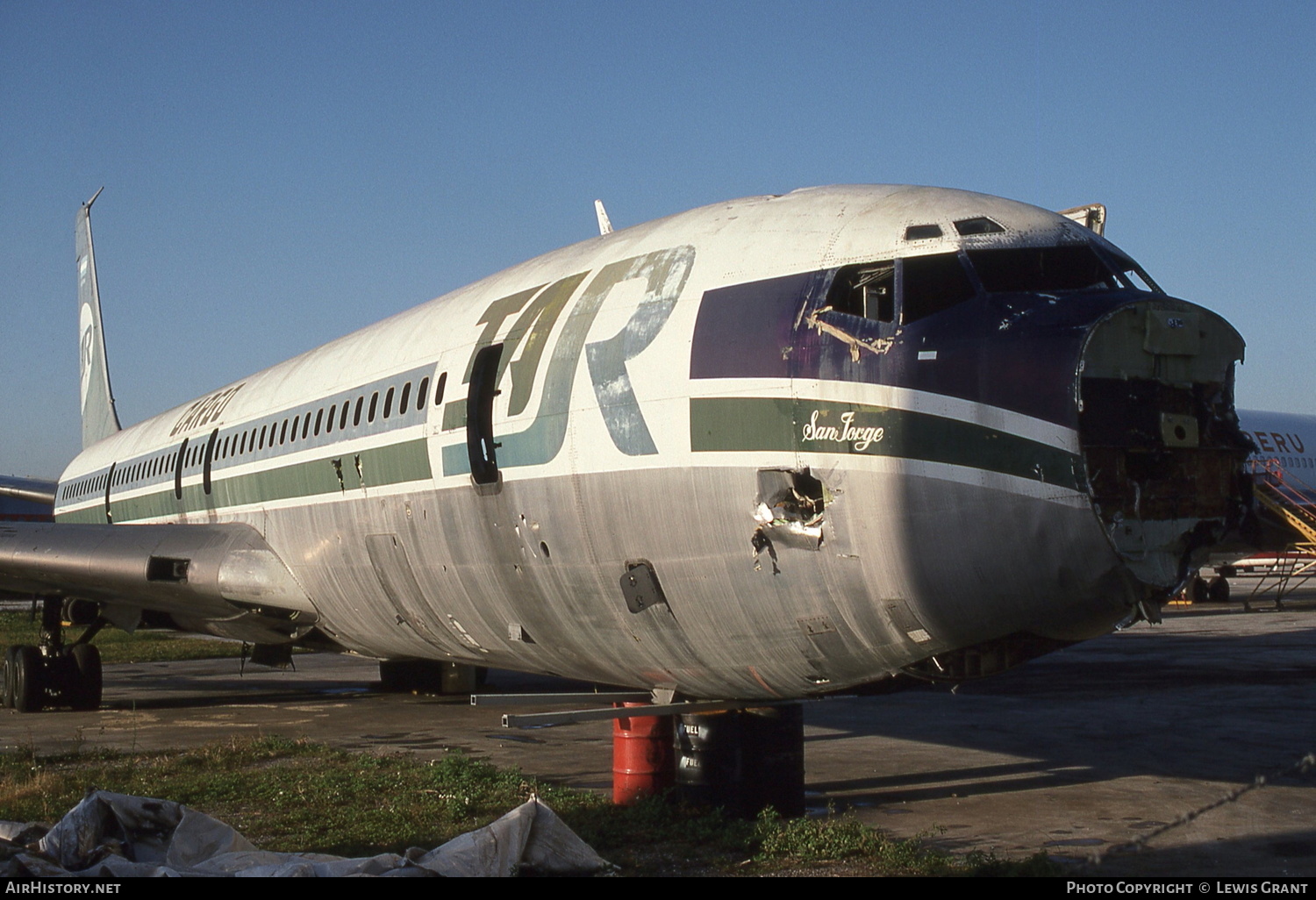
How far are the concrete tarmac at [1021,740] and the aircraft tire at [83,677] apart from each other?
1.03 ft

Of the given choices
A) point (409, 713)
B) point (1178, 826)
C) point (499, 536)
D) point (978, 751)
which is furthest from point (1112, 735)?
point (409, 713)

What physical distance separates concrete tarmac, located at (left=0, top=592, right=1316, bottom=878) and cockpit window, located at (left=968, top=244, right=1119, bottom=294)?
11.8ft

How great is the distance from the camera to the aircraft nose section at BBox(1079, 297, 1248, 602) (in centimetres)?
579

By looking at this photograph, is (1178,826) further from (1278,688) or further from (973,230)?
(1278,688)

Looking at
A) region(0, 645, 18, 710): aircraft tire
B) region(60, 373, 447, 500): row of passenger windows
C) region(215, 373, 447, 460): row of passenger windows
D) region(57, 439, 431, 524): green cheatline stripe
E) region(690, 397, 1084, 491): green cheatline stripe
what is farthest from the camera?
region(0, 645, 18, 710): aircraft tire

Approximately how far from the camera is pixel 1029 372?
19.1ft

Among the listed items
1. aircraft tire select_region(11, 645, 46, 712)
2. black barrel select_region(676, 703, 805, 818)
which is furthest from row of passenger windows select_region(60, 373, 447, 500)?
black barrel select_region(676, 703, 805, 818)

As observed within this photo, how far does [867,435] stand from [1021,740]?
8.40 meters

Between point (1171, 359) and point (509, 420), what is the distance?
4345 mm

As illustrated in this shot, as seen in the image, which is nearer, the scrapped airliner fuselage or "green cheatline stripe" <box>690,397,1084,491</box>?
"green cheatline stripe" <box>690,397,1084,491</box>

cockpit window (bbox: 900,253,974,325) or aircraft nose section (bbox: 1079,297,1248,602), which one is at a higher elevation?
cockpit window (bbox: 900,253,974,325)

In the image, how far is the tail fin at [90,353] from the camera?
31.3m

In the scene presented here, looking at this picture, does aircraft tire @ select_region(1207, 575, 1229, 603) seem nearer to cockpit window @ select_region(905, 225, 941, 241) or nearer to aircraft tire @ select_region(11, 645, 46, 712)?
aircraft tire @ select_region(11, 645, 46, 712)

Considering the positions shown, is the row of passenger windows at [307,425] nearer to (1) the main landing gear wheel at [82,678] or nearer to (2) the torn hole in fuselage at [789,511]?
(1) the main landing gear wheel at [82,678]
